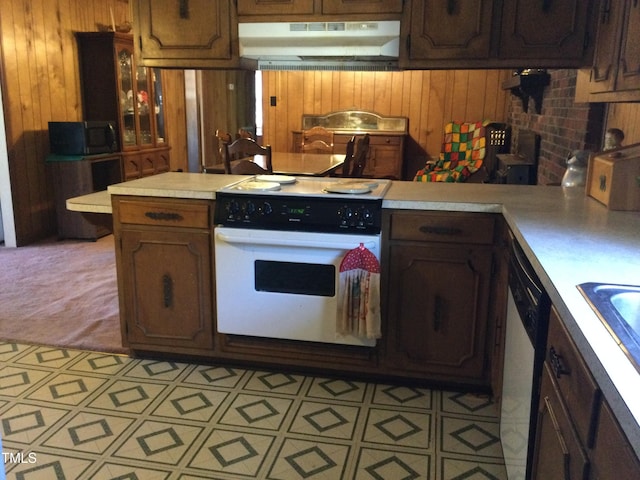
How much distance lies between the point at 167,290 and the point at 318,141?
3.56m

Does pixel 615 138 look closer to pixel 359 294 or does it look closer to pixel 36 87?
pixel 359 294

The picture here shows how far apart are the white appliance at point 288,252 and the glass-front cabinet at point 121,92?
10.9 ft

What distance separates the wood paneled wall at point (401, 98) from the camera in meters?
6.92

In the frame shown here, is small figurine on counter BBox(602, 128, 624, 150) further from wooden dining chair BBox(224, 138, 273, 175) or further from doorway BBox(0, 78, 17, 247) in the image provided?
doorway BBox(0, 78, 17, 247)

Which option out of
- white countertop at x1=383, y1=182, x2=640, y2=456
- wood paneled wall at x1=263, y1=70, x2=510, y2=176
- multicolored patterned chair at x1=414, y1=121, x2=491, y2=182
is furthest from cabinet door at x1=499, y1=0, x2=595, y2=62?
wood paneled wall at x1=263, y1=70, x2=510, y2=176

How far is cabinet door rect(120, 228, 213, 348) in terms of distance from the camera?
2594 millimetres

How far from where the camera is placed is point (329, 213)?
7.76 ft

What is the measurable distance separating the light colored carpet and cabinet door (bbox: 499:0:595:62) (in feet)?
7.79

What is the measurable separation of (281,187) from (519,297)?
1237mm

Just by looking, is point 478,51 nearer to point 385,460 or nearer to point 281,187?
point 281,187

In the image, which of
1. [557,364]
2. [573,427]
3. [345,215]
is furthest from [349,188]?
[573,427]

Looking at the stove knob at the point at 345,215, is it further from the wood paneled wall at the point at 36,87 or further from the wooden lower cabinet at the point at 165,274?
the wood paneled wall at the point at 36,87

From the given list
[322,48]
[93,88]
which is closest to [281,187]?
[322,48]

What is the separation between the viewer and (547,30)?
2.48m
